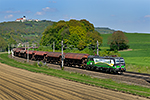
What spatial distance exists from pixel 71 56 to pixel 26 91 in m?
27.8

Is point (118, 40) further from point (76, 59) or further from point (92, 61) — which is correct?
point (92, 61)

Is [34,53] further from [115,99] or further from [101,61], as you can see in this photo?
[115,99]

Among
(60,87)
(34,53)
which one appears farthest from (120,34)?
(60,87)

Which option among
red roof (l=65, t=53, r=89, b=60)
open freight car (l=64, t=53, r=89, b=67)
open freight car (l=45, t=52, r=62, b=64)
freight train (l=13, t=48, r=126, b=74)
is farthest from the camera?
open freight car (l=45, t=52, r=62, b=64)

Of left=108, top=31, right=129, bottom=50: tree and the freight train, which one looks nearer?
the freight train

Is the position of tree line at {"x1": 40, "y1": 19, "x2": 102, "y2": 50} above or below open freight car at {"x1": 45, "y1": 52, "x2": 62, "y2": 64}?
above

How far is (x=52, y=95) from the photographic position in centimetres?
A: 2180

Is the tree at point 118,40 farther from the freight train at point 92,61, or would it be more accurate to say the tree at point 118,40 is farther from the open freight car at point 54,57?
the freight train at point 92,61

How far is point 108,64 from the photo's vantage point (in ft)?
130

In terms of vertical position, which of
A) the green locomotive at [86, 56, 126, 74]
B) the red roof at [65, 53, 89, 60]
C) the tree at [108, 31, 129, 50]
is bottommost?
the green locomotive at [86, 56, 126, 74]

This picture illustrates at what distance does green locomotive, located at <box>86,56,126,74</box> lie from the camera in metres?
38.2

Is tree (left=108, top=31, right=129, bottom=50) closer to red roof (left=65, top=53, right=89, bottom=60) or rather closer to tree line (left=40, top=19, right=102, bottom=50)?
tree line (left=40, top=19, right=102, bottom=50)

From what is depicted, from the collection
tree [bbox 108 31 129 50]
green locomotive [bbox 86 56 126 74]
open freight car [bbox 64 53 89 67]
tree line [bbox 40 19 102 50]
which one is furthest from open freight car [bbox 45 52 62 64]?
tree [bbox 108 31 129 50]

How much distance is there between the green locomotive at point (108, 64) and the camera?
38228mm
